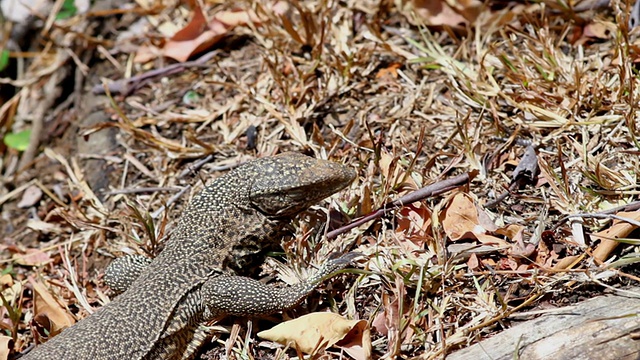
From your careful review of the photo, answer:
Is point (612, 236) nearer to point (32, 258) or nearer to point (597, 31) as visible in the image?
point (597, 31)

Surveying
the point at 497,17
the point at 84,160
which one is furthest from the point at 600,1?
the point at 84,160

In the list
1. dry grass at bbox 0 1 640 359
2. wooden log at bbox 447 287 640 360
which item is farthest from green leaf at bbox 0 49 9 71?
wooden log at bbox 447 287 640 360

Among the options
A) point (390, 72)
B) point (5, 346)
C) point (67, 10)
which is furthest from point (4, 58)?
point (390, 72)

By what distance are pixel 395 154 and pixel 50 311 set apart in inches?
108

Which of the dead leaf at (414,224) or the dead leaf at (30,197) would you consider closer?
the dead leaf at (414,224)

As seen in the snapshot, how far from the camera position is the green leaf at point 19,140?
23.5 feet

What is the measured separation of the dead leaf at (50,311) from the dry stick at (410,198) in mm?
2034

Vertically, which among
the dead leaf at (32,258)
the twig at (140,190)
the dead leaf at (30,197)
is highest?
the twig at (140,190)

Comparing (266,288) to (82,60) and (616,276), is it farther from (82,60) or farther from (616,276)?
(82,60)

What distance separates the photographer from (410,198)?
14.9ft

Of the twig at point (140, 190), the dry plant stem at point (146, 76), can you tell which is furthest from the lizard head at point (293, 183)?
the dry plant stem at point (146, 76)

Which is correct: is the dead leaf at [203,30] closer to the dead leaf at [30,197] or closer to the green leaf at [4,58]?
the dead leaf at [30,197]

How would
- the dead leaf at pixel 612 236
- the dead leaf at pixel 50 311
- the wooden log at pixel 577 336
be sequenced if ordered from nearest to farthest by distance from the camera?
1. the wooden log at pixel 577 336
2. the dead leaf at pixel 612 236
3. the dead leaf at pixel 50 311

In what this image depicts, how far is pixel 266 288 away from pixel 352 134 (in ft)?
5.06
